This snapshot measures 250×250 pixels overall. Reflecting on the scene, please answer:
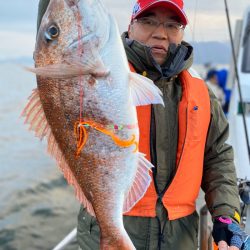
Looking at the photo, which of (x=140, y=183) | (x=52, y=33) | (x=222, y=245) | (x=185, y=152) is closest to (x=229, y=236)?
(x=222, y=245)

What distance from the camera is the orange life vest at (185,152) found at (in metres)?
2.23

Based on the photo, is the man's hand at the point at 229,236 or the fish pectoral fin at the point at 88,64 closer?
the fish pectoral fin at the point at 88,64

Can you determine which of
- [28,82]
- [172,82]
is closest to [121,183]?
[172,82]

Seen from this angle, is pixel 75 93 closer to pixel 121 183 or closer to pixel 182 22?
pixel 121 183

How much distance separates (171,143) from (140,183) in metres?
0.51

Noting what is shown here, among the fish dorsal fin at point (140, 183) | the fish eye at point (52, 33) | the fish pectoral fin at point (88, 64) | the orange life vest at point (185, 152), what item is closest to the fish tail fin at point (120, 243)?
the fish dorsal fin at point (140, 183)

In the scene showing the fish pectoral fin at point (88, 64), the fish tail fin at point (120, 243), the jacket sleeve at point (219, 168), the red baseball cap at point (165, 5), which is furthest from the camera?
the jacket sleeve at point (219, 168)

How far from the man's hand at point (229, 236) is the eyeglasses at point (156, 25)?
42.7 inches

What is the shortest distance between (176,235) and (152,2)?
130 cm

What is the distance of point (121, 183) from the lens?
5.92 feet

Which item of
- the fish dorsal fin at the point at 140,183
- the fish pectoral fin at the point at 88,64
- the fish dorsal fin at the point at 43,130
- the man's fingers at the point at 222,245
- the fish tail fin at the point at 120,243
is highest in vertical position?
the fish pectoral fin at the point at 88,64

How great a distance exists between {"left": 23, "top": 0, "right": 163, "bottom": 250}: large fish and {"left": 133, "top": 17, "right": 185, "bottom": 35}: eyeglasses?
56cm

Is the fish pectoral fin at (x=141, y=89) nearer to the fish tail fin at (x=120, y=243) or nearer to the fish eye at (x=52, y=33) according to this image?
the fish eye at (x=52, y=33)

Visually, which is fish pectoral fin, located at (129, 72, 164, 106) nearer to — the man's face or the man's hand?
the man's face
